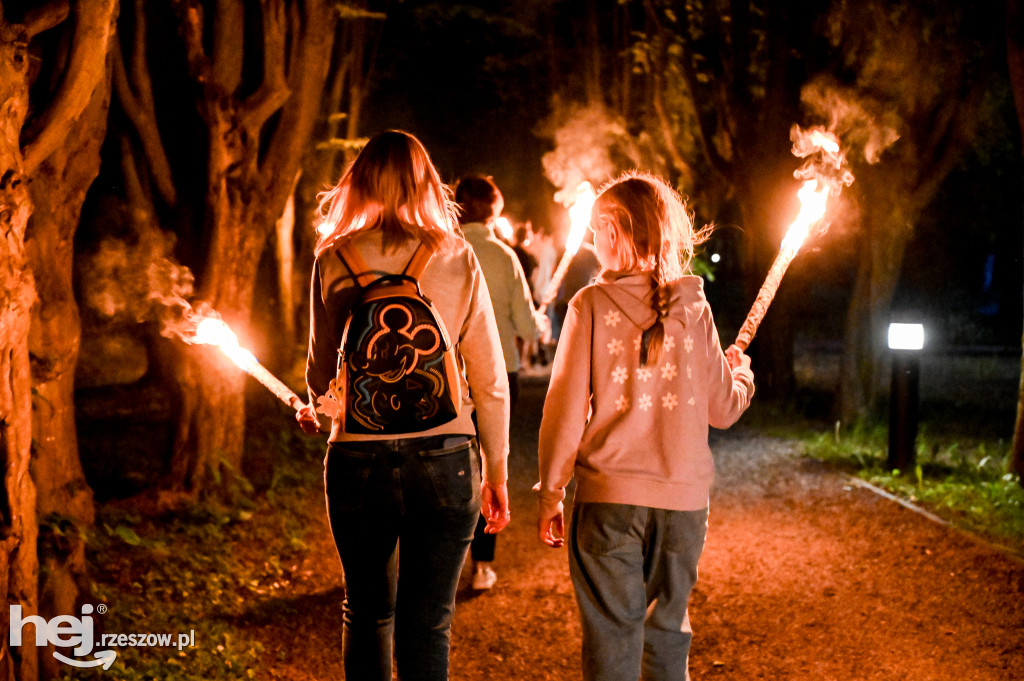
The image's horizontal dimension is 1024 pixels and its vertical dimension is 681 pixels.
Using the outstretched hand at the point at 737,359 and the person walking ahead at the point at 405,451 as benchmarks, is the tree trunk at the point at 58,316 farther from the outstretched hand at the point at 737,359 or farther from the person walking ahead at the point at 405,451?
the outstretched hand at the point at 737,359

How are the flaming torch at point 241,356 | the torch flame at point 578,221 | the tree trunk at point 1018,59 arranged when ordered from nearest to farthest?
the flaming torch at point 241,356, the torch flame at point 578,221, the tree trunk at point 1018,59

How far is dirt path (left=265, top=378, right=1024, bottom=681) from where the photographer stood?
466cm

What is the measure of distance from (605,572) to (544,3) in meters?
16.8

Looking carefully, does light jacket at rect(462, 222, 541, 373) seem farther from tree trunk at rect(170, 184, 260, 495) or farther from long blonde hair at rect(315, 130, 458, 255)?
tree trunk at rect(170, 184, 260, 495)

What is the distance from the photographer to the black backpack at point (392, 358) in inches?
113

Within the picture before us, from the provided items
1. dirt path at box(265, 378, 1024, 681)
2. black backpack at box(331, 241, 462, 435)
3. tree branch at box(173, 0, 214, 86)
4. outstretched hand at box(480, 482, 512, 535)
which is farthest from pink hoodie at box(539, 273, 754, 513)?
tree branch at box(173, 0, 214, 86)

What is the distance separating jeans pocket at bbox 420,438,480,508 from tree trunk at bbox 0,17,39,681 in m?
1.77

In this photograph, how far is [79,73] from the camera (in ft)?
14.2

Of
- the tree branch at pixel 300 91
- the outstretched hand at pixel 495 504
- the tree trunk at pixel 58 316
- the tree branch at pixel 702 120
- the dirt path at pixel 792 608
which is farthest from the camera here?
the tree branch at pixel 702 120

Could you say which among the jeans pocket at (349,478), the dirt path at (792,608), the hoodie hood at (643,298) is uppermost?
the hoodie hood at (643,298)

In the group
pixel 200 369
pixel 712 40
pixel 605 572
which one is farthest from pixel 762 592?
pixel 712 40

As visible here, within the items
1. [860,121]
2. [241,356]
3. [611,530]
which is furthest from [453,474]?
[860,121]

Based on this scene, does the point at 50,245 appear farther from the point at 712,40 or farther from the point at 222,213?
the point at 712,40

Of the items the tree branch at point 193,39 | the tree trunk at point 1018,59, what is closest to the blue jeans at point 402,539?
the tree branch at point 193,39
